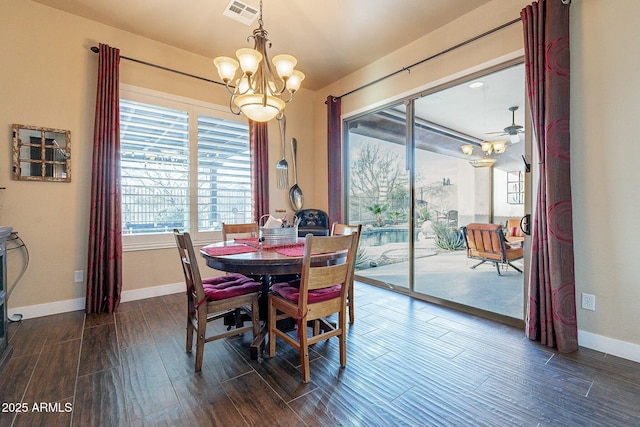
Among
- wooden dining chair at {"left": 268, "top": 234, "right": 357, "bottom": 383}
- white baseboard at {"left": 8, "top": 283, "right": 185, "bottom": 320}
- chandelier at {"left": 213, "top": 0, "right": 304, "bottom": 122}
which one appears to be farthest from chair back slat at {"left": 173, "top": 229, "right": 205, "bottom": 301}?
white baseboard at {"left": 8, "top": 283, "right": 185, "bottom": 320}

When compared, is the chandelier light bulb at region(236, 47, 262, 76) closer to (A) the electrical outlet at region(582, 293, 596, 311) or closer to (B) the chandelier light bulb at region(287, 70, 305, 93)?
(B) the chandelier light bulb at region(287, 70, 305, 93)

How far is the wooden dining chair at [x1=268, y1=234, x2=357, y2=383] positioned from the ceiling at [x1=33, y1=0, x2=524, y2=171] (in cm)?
202

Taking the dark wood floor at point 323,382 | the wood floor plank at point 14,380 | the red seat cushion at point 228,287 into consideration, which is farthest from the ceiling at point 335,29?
the wood floor plank at point 14,380

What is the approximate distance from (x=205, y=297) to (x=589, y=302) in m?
2.85

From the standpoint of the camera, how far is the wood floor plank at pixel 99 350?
1916mm

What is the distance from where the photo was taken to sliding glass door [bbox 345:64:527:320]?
269 cm

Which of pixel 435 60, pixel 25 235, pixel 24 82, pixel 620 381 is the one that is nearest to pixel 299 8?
pixel 435 60

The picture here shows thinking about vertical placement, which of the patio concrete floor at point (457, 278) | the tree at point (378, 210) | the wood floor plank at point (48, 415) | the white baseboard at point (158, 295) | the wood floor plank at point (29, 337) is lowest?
→ the wood floor plank at point (48, 415)

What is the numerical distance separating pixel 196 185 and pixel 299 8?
2.32 m

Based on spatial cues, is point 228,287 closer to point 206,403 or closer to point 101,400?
point 206,403

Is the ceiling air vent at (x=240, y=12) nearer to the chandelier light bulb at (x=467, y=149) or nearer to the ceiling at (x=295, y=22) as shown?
the ceiling at (x=295, y=22)

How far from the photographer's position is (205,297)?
1.86 m

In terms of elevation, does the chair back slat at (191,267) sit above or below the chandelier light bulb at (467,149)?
below

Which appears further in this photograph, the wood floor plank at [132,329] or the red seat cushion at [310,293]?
the wood floor plank at [132,329]
